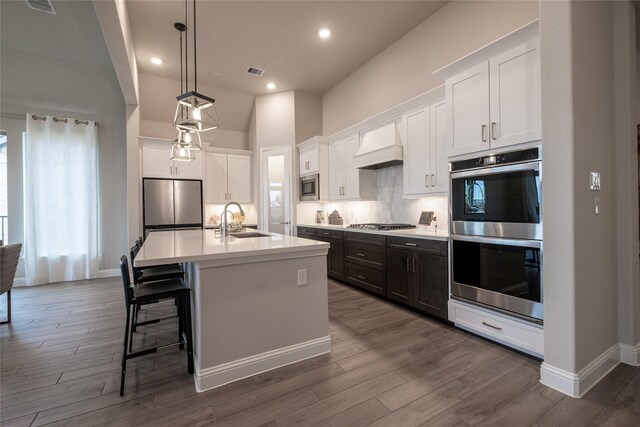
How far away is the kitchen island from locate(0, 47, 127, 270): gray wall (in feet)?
13.0

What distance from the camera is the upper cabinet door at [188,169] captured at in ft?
18.1

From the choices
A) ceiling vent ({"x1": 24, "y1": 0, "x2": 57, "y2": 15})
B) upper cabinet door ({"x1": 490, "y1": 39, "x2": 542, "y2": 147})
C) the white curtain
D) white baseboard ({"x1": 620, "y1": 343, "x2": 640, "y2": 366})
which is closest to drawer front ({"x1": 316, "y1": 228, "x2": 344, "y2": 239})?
upper cabinet door ({"x1": 490, "y1": 39, "x2": 542, "y2": 147})

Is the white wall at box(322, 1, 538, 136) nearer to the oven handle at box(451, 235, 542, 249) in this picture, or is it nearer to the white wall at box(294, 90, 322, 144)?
the white wall at box(294, 90, 322, 144)

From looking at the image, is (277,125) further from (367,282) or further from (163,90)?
(367,282)

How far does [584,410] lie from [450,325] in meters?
1.22

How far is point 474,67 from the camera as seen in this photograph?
2.56 metres

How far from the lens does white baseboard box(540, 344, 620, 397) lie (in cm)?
179

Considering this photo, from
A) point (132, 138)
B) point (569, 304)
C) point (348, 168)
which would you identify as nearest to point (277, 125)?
point (348, 168)

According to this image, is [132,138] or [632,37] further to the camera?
[132,138]

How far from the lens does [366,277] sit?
12.7 feet

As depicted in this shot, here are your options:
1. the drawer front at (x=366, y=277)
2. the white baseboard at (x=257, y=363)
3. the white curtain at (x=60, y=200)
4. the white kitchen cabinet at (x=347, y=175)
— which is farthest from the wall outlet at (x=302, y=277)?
the white curtain at (x=60, y=200)

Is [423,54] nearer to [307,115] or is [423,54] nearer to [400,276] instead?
[307,115]

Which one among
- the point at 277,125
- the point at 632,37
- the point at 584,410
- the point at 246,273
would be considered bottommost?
the point at 584,410

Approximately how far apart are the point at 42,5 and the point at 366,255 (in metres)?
4.87
